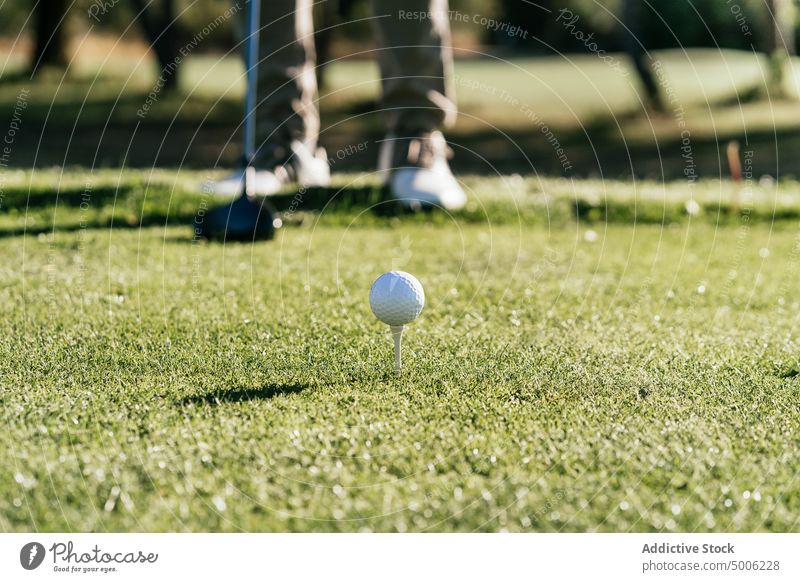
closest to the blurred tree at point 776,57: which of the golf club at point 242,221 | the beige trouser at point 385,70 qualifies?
the beige trouser at point 385,70

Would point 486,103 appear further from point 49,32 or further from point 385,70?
point 385,70

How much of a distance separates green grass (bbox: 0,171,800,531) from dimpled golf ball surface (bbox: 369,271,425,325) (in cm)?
23

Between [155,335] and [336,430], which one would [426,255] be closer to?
[155,335]

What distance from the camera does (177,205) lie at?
720 cm

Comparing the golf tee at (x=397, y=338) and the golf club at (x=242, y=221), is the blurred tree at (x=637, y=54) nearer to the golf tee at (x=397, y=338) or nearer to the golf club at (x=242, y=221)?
the golf club at (x=242, y=221)

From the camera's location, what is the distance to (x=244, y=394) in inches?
138

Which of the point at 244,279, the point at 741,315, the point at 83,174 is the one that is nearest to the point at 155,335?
the point at 244,279

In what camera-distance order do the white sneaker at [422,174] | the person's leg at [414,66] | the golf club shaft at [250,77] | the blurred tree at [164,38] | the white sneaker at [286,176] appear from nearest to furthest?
1. the golf club shaft at [250,77]
2. the white sneaker at [422,174]
3. the person's leg at [414,66]
4. the white sneaker at [286,176]
5. the blurred tree at [164,38]

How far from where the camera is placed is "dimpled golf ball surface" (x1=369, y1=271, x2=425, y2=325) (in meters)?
3.70

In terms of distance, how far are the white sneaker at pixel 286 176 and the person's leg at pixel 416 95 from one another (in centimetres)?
68

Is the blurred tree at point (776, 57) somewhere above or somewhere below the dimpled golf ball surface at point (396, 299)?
above

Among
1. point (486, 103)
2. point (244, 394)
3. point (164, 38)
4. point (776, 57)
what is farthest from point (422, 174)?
point (486, 103)

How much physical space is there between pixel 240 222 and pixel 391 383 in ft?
9.03

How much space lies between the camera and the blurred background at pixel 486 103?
14.1 meters
